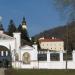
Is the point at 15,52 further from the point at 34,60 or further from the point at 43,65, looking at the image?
the point at 43,65

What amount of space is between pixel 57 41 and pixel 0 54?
97.5 m

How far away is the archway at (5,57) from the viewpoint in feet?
188

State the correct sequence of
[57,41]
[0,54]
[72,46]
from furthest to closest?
[57,41] → [72,46] → [0,54]

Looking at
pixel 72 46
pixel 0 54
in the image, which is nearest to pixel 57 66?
pixel 0 54

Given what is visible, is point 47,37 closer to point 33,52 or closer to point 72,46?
point 72,46

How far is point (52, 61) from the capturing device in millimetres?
55562

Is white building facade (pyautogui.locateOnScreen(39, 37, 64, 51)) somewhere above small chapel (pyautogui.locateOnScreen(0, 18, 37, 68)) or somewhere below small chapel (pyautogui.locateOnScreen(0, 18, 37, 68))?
above

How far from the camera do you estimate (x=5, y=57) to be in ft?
196

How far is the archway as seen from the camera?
5717cm

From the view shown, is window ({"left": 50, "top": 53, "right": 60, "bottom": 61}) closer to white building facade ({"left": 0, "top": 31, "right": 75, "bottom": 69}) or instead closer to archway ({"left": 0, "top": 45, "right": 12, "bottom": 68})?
white building facade ({"left": 0, "top": 31, "right": 75, "bottom": 69})

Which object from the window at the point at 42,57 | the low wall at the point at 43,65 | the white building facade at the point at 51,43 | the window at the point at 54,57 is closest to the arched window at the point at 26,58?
the low wall at the point at 43,65

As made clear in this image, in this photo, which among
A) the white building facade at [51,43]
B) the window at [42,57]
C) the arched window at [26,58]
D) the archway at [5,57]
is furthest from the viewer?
the white building facade at [51,43]

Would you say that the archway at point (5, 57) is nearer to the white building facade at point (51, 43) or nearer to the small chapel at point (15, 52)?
the small chapel at point (15, 52)

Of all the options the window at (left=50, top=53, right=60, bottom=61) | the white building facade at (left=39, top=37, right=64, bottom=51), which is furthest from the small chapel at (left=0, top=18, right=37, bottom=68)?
the white building facade at (left=39, top=37, right=64, bottom=51)
